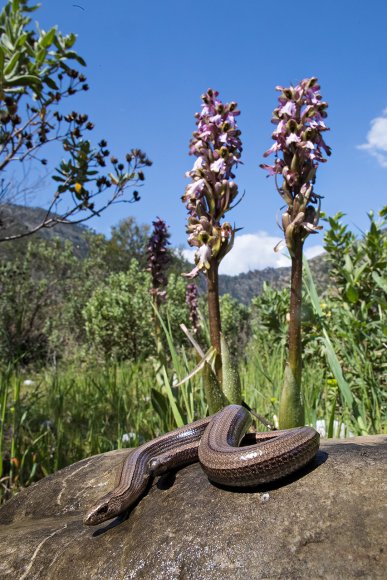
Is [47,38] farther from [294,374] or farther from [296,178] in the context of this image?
[294,374]

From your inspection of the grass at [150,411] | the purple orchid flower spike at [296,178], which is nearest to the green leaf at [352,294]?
the grass at [150,411]

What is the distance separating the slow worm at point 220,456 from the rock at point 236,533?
0.25 feet

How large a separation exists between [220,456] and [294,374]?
3.10ft

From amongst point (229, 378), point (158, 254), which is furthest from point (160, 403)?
point (158, 254)

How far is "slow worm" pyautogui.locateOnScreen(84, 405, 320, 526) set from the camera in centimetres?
218

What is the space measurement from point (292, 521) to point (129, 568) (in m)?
0.73

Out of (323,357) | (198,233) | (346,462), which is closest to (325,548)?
(346,462)

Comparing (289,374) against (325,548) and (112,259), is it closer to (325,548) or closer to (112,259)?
(325,548)

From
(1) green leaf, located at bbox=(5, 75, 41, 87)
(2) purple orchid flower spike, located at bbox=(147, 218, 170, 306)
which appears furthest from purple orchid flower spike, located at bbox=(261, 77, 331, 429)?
(2) purple orchid flower spike, located at bbox=(147, 218, 170, 306)

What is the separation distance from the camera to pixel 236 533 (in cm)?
202

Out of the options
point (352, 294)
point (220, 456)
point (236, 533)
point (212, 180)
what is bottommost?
point (236, 533)

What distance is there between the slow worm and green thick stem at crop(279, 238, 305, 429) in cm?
33

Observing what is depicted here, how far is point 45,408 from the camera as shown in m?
6.36

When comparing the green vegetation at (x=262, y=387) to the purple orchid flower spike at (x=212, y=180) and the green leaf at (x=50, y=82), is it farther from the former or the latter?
the green leaf at (x=50, y=82)
